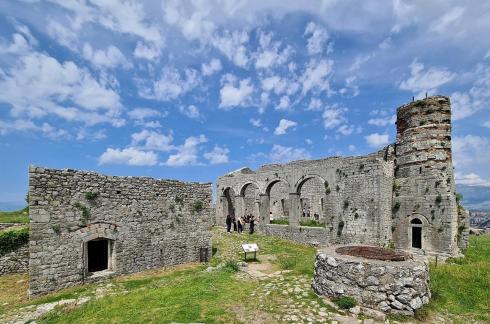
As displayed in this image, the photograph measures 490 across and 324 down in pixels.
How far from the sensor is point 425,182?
16.3 meters

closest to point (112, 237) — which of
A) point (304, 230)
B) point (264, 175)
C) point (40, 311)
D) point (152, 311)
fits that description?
point (40, 311)

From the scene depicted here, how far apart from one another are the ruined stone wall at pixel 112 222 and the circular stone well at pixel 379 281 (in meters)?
7.56

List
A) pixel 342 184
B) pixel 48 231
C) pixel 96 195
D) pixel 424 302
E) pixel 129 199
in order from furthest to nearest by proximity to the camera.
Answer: pixel 342 184
pixel 129 199
pixel 96 195
pixel 48 231
pixel 424 302

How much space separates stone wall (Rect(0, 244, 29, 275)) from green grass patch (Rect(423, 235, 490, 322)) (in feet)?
49.4

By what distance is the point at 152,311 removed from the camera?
25.0 feet

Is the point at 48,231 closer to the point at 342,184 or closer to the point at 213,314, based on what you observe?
the point at 213,314

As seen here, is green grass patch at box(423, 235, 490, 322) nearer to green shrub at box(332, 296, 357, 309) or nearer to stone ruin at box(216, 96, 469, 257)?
green shrub at box(332, 296, 357, 309)

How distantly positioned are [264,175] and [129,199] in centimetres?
1381

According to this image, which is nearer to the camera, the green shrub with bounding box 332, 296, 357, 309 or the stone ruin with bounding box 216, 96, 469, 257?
the green shrub with bounding box 332, 296, 357, 309

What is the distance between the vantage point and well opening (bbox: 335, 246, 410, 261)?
858 centimetres

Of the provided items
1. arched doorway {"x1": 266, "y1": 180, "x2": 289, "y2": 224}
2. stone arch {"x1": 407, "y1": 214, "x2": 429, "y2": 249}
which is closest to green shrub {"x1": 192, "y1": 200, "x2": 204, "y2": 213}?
stone arch {"x1": 407, "y1": 214, "x2": 429, "y2": 249}

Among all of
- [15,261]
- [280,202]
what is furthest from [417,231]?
[15,261]

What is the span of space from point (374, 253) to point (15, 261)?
14231 mm

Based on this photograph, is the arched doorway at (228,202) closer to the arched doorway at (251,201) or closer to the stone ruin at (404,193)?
the arched doorway at (251,201)
